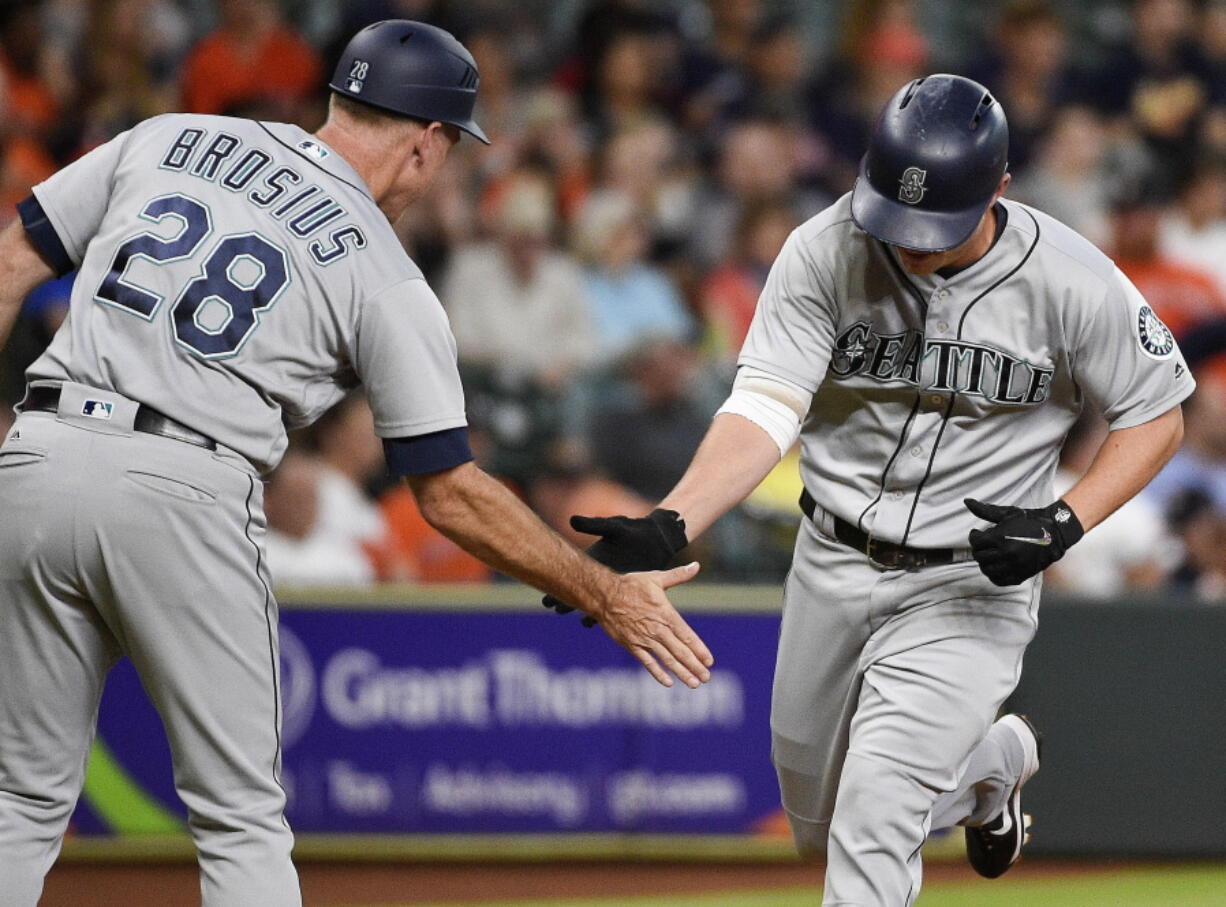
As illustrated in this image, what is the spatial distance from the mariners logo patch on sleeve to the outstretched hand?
123cm

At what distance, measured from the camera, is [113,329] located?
11.3 feet

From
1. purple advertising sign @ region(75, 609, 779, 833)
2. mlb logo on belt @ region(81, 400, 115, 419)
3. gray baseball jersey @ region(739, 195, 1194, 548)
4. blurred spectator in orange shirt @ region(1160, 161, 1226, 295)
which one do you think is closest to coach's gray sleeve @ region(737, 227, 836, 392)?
gray baseball jersey @ region(739, 195, 1194, 548)

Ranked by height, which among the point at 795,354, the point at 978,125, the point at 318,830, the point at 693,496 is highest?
the point at 978,125

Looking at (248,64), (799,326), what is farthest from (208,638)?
(248,64)

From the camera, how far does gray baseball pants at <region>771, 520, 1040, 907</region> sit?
376 cm

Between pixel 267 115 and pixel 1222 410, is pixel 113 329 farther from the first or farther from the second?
pixel 1222 410

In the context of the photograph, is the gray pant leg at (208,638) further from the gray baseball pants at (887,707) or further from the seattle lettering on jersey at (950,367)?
the seattle lettering on jersey at (950,367)

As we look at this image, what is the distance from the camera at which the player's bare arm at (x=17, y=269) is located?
3674 mm

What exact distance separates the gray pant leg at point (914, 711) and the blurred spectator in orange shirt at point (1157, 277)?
5431 mm

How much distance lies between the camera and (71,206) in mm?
3662

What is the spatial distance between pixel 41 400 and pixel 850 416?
1.91m

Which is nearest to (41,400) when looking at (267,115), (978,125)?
(978,125)

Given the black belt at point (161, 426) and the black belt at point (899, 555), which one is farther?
the black belt at point (899, 555)

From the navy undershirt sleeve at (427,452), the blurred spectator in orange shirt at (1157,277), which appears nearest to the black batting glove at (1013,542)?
the navy undershirt sleeve at (427,452)
